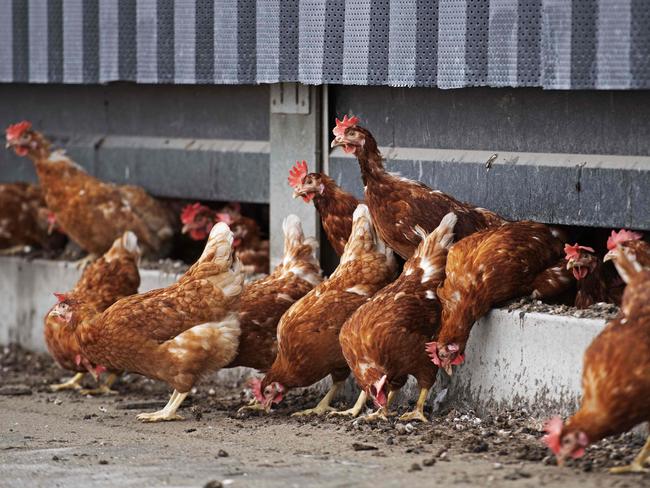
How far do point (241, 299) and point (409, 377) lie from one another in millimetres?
1152

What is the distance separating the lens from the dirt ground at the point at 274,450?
18.5ft

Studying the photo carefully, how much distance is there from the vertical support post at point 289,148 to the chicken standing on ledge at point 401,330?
1.51 meters

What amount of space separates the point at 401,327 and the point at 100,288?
2.54 m

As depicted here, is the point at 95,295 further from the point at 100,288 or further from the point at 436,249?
the point at 436,249

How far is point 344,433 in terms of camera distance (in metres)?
6.80

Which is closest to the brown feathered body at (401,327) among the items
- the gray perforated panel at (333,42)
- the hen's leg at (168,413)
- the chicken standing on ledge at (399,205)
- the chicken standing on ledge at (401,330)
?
the chicken standing on ledge at (401,330)

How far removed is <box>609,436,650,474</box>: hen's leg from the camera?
5.57 metres

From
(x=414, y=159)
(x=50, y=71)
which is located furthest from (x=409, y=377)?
(x=50, y=71)

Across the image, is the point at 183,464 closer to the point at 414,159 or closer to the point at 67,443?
the point at 67,443

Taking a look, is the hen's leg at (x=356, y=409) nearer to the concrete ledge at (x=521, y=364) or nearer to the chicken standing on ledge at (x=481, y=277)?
the concrete ledge at (x=521, y=364)

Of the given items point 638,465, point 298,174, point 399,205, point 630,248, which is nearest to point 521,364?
point 630,248

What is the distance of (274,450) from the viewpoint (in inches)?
251

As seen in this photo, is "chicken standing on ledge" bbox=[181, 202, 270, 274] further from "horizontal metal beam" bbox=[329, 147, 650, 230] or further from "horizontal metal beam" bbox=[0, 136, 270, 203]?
"horizontal metal beam" bbox=[329, 147, 650, 230]

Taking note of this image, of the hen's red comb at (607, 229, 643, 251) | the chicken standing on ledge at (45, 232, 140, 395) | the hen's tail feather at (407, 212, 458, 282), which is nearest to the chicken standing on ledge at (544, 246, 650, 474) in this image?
the hen's red comb at (607, 229, 643, 251)
